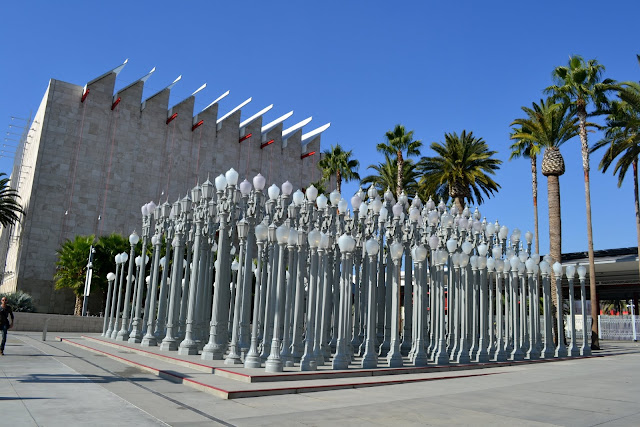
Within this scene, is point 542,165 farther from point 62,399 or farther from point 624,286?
point 62,399

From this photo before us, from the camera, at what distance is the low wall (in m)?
30.5

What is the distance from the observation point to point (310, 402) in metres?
9.10

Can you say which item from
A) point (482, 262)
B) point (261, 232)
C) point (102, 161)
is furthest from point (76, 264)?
point (482, 262)

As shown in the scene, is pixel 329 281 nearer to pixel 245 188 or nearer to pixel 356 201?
pixel 356 201

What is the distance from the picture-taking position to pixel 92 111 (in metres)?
48.9

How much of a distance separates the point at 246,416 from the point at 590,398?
22.0ft

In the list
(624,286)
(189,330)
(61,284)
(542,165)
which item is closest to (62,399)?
(189,330)

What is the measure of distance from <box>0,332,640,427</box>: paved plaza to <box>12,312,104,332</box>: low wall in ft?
66.1

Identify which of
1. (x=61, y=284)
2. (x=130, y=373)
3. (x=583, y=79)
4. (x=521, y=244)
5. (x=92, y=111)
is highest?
(x=92, y=111)

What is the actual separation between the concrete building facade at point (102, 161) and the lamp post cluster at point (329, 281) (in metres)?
27.0

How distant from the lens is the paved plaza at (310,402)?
729 cm

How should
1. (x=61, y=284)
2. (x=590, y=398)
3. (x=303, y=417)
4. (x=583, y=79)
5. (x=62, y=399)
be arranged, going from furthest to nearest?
(x=61, y=284), (x=583, y=79), (x=590, y=398), (x=62, y=399), (x=303, y=417)

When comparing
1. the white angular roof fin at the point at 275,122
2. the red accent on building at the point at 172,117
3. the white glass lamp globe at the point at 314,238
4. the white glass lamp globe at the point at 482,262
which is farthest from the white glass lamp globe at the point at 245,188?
the white angular roof fin at the point at 275,122

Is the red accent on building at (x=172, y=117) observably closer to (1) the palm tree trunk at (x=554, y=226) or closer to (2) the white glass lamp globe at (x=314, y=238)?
(1) the palm tree trunk at (x=554, y=226)
